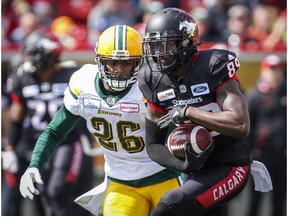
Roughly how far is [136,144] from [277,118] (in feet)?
Result: 12.1

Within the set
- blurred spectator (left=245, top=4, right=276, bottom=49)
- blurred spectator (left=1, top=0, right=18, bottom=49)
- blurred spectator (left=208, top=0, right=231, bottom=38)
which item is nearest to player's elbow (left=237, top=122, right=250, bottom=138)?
blurred spectator (left=245, top=4, right=276, bottom=49)

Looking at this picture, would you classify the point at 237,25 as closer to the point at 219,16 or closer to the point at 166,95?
the point at 219,16

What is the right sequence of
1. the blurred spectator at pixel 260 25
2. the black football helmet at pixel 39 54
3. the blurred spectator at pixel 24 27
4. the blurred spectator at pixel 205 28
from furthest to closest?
the blurred spectator at pixel 24 27
the blurred spectator at pixel 260 25
the blurred spectator at pixel 205 28
the black football helmet at pixel 39 54

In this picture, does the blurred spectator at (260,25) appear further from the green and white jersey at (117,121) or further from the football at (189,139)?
the football at (189,139)

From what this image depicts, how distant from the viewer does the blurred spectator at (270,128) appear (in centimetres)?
870

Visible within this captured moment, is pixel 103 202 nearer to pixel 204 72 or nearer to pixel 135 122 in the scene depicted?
pixel 135 122

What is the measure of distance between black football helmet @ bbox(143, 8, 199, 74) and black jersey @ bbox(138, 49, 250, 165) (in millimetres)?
81

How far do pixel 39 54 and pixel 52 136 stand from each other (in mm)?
2710

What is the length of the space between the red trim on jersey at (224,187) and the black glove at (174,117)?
0.42 metres

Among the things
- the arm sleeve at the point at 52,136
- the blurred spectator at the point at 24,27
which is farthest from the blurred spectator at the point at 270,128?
the arm sleeve at the point at 52,136

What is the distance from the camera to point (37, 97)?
8164 millimetres

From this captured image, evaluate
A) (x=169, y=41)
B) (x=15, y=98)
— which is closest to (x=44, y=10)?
(x=15, y=98)

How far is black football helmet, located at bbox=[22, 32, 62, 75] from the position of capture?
816cm

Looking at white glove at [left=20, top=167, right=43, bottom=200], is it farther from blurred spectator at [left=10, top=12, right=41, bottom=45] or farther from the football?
blurred spectator at [left=10, top=12, right=41, bottom=45]
